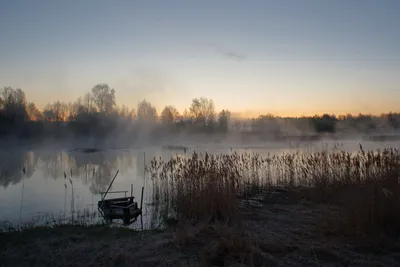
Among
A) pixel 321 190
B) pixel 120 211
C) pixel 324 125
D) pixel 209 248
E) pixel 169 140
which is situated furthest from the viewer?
pixel 169 140

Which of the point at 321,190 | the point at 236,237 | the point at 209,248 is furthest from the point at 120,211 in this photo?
the point at 321,190

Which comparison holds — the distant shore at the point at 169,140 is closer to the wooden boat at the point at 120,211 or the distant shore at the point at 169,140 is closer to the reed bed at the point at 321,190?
the reed bed at the point at 321,190

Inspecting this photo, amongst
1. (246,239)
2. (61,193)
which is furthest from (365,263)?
(61,193)

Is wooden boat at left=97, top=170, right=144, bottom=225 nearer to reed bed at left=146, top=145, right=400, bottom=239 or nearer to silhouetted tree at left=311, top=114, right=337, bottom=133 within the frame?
reed bed at left=146, top=145, right=400, bottom=239

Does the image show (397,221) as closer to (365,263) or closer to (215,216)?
(365,263)

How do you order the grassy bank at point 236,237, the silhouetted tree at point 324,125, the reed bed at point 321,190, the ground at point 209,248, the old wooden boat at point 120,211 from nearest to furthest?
1. the ground at point 209,248
2. the grassy bank at point 236,237
3. the reed bed at point 321,190
4. the old wooden boat at point 120,211
5. the silhouetted tree at point 324,125

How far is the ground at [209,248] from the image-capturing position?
4496 mm

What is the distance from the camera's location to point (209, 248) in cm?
482

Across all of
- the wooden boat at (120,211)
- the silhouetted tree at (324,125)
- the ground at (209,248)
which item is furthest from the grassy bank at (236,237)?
the silhouetted tree at (324,125)

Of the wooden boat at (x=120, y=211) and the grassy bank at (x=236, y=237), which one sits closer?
the grassy bank at (x=236, y=237)

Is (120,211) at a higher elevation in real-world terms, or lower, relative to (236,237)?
lower

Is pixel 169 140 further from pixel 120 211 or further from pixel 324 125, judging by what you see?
A: pixel 120 211

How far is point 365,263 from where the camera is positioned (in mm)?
4324

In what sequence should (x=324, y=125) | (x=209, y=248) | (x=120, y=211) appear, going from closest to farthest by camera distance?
1. (x=209, y=248)
2. (x=120, y=211)
3. (x=324, y=125)
